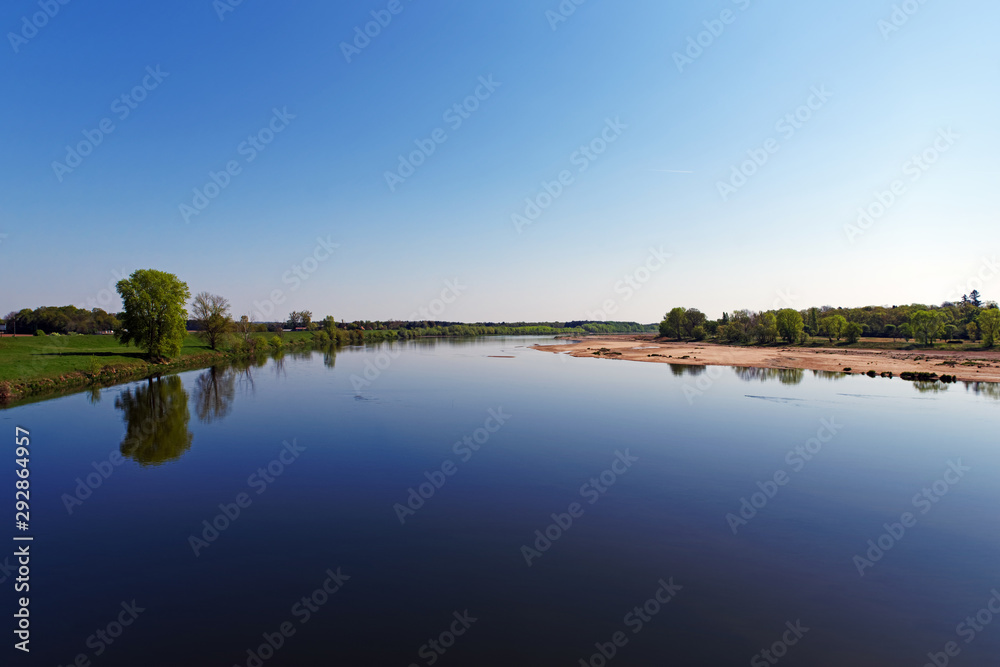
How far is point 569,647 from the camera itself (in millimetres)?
7844

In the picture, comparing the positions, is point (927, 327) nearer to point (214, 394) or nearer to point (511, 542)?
point (511, 542)

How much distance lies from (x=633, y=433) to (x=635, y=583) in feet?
44.0

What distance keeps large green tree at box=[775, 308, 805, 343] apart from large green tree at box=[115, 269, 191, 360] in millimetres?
99371

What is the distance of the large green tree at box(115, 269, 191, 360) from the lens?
46.9 meters

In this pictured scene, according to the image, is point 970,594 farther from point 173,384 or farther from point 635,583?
point 173,384

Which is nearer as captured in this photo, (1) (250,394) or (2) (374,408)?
(2) (374,408)

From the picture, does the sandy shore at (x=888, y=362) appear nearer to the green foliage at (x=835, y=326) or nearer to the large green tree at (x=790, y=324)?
the green foliage at (x=835, y=326)

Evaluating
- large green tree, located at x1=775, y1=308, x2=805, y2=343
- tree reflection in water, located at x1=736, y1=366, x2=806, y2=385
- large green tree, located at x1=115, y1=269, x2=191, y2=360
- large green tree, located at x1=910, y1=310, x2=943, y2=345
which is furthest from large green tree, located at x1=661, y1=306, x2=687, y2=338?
large green tree, located at x1=115, y1=269, x2=191, y2=360

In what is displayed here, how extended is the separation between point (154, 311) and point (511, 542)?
51.0 meters

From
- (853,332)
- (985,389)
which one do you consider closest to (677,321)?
(853,332)

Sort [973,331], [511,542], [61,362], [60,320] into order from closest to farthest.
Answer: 1. [511,542]
2. [61,362]
3. [973,331]
4. [60,320]

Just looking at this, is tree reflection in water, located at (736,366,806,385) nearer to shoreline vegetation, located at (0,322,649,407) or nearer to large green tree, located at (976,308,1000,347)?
large green tree, located at (976,308,1000,347)

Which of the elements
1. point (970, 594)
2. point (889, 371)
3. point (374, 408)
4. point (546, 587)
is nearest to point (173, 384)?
point (374, 408)

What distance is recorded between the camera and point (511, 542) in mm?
11562
